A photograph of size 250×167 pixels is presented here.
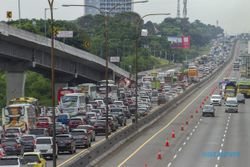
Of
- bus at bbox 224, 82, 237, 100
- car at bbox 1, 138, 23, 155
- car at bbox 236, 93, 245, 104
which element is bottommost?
car at bbox 1, 138, 23, 155

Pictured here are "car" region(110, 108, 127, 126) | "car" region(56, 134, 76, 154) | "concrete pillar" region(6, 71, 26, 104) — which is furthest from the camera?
"concrete pillar" region(6, 71, 26, 104)

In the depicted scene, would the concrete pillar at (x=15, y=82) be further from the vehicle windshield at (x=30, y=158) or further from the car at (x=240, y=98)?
the vehicle windshield at (x=30, y=158)

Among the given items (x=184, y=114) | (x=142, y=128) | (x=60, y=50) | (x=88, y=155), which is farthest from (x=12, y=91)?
(x=88, y=155)

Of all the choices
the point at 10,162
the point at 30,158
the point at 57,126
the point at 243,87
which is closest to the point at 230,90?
the point at 243,87

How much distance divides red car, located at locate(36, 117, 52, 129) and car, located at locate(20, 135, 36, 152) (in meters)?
13.8

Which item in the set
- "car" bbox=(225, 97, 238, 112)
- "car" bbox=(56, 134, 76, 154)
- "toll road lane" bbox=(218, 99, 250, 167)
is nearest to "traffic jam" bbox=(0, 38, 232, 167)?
"car" bbox=(56, 134, 76, 154)

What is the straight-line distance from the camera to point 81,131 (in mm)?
62250

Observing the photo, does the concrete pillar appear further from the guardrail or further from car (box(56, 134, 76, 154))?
car (box(56, 134, 76, 154))

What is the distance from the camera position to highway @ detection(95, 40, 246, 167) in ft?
177

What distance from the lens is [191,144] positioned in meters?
67.1

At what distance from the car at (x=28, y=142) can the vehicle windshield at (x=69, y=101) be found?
35554 millimetres

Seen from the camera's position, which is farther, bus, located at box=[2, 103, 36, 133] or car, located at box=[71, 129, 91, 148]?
bus, located at box=[2, 103, 36, 133]

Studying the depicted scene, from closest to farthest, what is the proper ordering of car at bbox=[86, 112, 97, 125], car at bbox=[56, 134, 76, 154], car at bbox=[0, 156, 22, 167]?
car at bbox=[0, 156, 22, 167]
car at bbox=[56, 134, 76, 154]
car at bbox=[86, 112, 97, 125]

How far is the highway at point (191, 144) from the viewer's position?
5406 cm
